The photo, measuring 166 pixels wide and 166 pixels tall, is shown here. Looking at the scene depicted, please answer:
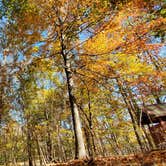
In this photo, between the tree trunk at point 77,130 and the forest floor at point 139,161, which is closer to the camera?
the forest floor at point 139,161

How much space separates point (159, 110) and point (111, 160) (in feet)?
30.6

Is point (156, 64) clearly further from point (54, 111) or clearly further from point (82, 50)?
point (54, 111)

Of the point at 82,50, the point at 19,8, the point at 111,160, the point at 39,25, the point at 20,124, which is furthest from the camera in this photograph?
the point at 20,124

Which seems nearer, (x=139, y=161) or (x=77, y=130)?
(x=139, y=161)

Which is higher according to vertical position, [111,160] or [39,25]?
[39,25]

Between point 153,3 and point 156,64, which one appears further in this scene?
point 156,64

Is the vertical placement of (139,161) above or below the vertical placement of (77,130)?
below

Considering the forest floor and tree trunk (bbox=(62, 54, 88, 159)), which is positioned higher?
tree trunk (bbox=(62, 54, 88, 159))

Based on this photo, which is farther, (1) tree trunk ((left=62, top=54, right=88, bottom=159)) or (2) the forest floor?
(1) tree trunk ((left=62, top=54, right=88, bottom=159))

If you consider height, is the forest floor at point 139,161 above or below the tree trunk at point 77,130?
below

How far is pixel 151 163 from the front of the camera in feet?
17.3

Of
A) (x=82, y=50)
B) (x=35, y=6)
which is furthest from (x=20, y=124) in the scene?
(x=35, y=6)

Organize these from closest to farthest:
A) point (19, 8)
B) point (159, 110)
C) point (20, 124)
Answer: point (19, 8), point (159, 110), point (20, 124)

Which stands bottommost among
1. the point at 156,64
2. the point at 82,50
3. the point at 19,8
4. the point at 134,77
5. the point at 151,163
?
the point at 151,163
